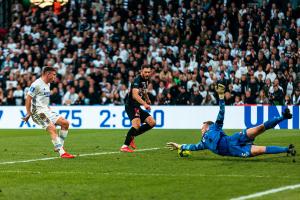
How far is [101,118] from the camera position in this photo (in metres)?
30.7

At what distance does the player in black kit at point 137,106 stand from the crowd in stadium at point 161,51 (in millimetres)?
11510

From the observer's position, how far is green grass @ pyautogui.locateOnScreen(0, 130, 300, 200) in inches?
419

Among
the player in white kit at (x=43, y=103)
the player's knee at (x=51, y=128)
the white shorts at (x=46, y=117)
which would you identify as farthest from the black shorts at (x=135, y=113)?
the player's knee at (x=51, y=128)

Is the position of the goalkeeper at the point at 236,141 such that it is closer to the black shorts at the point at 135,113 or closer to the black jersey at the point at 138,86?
the black jersey at the point at 138,86

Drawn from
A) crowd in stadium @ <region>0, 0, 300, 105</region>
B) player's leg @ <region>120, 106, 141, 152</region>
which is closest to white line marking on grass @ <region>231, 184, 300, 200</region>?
player's leg @ <region>120, 106, 141, 152</region>

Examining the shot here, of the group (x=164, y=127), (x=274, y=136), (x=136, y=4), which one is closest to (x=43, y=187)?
(x=274, y=136)

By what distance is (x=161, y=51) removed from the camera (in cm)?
3288

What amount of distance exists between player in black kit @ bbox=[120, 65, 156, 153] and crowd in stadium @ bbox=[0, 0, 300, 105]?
11510mm

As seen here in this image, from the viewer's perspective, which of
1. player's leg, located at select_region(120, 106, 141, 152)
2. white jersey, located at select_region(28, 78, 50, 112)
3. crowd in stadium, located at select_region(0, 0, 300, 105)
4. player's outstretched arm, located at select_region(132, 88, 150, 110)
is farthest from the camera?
crowd in stadium, located at select_region(0, 0, 300, 105)

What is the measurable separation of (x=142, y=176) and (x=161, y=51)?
20.4m

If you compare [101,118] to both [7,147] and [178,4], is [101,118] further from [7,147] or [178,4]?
[7,147]

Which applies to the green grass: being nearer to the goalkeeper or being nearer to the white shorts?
the goalkeeper

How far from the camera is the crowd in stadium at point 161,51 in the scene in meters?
30.4

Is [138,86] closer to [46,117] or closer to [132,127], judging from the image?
[132,127]
